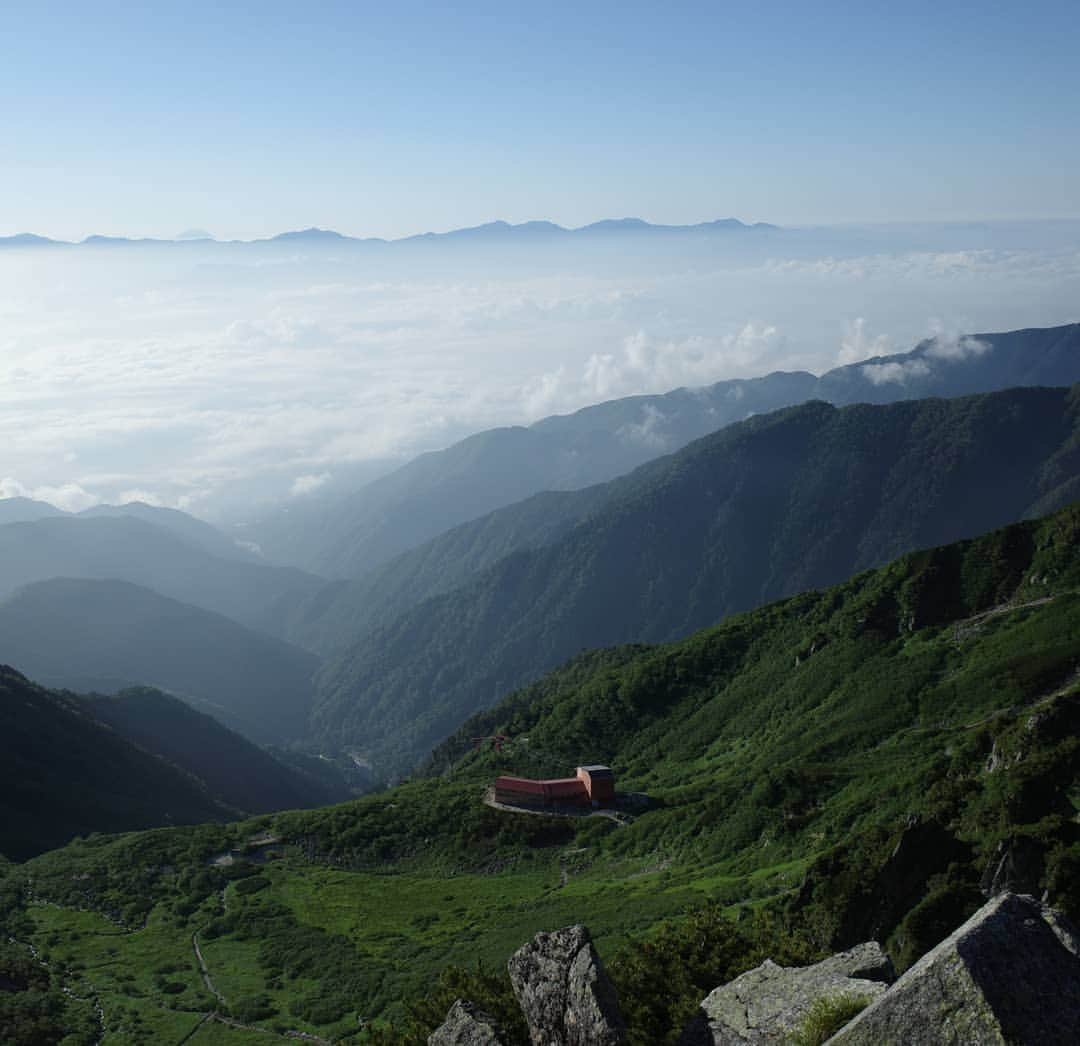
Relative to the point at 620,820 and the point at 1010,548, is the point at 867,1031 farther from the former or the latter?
the point at 1010,548

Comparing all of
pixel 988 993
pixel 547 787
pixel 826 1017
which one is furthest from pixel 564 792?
pixel 988 993

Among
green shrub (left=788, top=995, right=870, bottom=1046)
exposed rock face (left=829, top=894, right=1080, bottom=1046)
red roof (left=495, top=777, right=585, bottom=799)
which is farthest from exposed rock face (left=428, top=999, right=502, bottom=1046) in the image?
red roof (left=495, top=777, right=585, bottom=799)

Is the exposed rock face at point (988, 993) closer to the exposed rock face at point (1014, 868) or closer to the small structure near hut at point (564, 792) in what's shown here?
the exposed rock face at point (1014, 868)

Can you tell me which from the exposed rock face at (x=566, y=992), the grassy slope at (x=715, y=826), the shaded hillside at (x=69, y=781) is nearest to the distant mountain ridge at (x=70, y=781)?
the shaded hillside at (x=69, y=781)

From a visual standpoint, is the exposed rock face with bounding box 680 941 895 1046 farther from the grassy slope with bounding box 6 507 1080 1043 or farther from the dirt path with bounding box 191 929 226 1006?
the dirt path with bounding box 191 929 226 1006

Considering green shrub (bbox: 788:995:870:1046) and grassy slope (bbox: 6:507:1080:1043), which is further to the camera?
grassy slope (bbox: 6:507:1080:1043)
